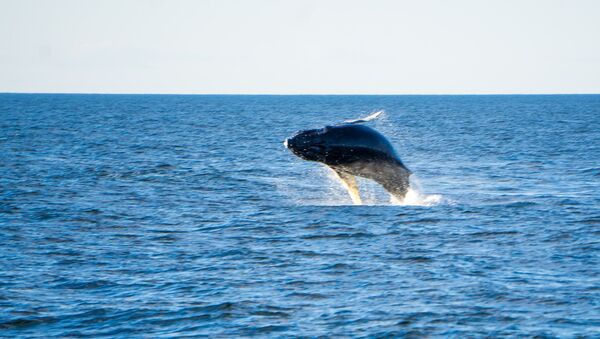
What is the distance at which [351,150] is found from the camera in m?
25.9

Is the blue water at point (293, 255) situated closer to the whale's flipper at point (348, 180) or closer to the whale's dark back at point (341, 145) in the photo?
the whale's flipper at point (348, 180)

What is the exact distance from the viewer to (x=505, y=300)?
1856 cm

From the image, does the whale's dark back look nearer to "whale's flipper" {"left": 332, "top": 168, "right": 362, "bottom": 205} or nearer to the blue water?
"whale's flipper" {"left": 332, "top": 168, "right": 362, "bottom": 205}

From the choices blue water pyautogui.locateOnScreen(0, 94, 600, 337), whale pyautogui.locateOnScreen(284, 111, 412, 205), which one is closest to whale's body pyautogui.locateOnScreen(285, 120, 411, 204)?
whale pyautogui.locateOnScreen(284, 111, 412, 205)

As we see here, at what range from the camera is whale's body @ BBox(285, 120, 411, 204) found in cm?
2533

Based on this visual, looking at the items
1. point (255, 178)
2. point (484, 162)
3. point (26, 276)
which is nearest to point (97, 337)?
point (26, 276)

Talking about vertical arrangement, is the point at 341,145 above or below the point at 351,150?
above

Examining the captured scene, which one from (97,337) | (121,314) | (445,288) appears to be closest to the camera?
(97,337)

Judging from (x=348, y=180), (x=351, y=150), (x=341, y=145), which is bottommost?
(x=348, y=180)

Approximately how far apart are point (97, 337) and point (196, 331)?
1722mm

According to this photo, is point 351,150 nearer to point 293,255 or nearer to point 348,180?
point 348,180

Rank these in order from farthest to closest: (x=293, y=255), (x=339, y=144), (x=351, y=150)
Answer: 1. (x=351, y=150)
2. (x=339, y=144)
3. (x=293, y=255)

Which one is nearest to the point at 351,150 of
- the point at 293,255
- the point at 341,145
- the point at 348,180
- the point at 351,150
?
the point at 351,150

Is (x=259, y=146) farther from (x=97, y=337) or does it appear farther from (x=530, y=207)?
(x=97, y=337)
